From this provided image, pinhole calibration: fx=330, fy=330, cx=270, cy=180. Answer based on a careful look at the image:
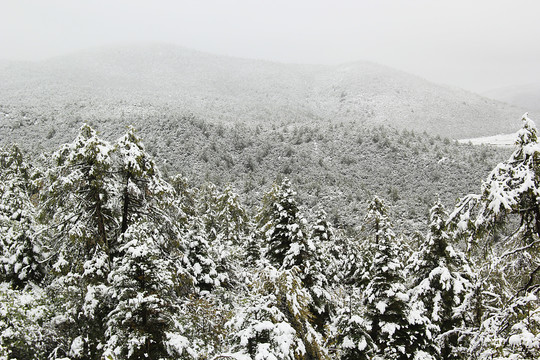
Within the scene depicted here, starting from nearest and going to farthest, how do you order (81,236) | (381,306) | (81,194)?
(81,236) < (81,194) < (381,306)

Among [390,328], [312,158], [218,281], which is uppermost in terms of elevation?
[390,328]

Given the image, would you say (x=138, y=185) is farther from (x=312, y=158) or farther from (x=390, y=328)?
(x=312, y=158)

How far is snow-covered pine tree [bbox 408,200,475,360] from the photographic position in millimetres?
14273

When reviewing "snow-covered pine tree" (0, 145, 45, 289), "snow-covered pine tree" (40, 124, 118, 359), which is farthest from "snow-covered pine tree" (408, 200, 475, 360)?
"snow-covered pine tree" (0, 145, 45, 289)

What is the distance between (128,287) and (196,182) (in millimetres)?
42949

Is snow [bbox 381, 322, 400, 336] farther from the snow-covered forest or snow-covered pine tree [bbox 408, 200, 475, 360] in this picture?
snow-covered pine tree [bbox 408, 200, 475, 360]

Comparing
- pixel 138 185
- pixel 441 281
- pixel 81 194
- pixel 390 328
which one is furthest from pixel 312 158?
pixel 81 194

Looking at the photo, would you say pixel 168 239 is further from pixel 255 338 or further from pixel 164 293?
pixel 255 338

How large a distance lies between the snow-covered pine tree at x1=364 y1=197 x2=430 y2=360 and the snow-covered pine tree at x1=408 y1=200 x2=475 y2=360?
1.44 meters

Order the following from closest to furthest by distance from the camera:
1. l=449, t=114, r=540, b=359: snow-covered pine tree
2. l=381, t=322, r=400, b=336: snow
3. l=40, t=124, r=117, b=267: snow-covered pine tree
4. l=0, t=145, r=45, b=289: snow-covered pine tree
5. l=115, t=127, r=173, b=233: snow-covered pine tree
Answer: l=449, t=114, r=540, b=359: snow-covered pine tree → l=40, t=124, r=117, b=267: snow-covered pine tree → l=115, t=127, r=173, b=233: snow-covered pine tree → l=381, t=322, r=400, b=336: snow → l=0, t=145, r=45, b=289: snow-covered pine tree

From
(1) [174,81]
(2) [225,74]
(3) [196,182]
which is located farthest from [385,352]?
(2) [225,74]

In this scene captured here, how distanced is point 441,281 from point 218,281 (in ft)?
36.3

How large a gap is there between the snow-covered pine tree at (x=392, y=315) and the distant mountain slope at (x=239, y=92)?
68058mm

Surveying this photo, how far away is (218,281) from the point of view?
18266 mm
